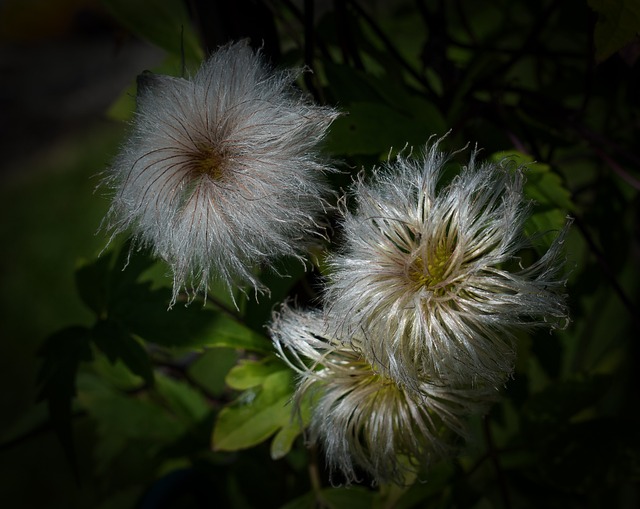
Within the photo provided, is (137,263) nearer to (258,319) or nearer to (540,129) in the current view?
(258,319)

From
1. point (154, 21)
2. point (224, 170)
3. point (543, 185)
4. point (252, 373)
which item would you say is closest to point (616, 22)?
point (543, 185)

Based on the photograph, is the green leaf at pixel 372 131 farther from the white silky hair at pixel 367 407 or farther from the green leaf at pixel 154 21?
the green leaf at pixel 154 21

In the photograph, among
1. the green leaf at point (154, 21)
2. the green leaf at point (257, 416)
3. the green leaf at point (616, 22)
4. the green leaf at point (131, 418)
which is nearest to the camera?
the green leaf at point (616, 22)

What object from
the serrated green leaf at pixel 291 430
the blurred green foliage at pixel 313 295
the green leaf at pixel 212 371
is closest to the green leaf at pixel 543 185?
the blurred green foliage at pixel 313 295

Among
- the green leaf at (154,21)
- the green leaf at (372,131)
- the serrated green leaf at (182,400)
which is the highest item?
the green leaf at (154,21)

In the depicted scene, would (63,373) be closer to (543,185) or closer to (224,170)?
(224,170)

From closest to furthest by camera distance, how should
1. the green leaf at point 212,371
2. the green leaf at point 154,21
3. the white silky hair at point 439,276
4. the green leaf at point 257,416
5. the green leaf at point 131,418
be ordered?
the white silky hair at point 439,276, the green leaf at point 257,416, the green leaf at point 154,21, the green leaf at point 131,418, the green leaf at point 212,371

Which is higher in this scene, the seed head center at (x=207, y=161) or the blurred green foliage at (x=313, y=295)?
the seed head center at (x=207, y=161)
